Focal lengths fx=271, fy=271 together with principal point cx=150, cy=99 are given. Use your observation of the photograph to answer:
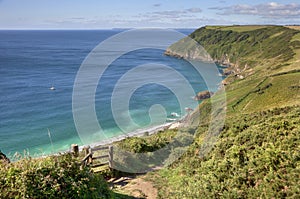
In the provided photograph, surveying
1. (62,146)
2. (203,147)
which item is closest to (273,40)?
(62,146)

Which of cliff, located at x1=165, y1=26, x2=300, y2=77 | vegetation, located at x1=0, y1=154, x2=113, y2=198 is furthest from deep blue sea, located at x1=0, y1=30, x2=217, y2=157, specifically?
cliff, located at x1=165, y1=26, x2=300, y2=77

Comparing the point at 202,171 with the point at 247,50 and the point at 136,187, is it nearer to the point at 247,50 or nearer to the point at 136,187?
the point at 136,187

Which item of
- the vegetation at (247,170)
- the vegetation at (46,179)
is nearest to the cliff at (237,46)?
the vegetation at (247,170)

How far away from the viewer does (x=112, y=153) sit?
9602mm

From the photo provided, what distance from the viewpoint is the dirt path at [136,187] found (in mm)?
7925

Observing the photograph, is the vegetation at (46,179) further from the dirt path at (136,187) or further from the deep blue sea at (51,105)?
the deep blue sea at (51,105)

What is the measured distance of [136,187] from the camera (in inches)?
333

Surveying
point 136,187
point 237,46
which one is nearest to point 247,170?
point 136,187

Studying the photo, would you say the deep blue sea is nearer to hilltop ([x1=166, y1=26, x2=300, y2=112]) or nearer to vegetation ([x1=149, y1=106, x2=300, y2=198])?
vegetation ([x1=149, y1=106, x2=300, y2=198])

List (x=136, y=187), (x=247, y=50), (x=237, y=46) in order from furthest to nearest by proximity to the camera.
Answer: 1. (x=237, y=46)
2. (x=247, y=50)
3. (x=136, y=187)

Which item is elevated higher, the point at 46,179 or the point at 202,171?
the point at 46,179

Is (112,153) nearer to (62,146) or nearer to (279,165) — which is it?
(279,165)

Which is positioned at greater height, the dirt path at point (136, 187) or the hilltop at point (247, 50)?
the hilltop at point (247, 50)

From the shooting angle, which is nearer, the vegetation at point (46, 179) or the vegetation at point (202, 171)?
the vegetation at point (46, 179)
